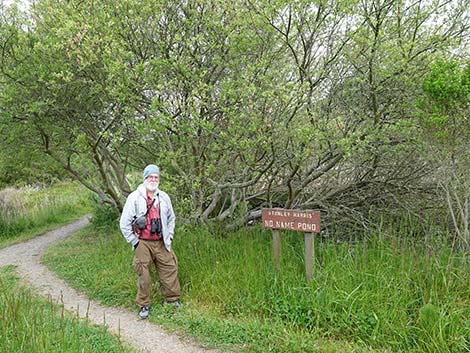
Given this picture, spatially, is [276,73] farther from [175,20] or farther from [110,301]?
[110,301]

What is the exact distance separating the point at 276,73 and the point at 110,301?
3.85m

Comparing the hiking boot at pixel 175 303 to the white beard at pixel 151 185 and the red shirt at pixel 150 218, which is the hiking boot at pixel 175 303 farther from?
the white beard at pixel 151 185

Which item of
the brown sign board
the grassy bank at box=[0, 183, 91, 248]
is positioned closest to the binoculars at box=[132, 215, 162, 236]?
the brown sign board

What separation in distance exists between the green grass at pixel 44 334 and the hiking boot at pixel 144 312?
0.49 meters

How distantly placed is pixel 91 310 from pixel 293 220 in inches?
116

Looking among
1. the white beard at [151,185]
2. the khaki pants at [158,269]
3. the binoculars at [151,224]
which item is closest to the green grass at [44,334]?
the khaki pants at [158,269]

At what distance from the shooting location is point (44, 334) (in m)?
3.50

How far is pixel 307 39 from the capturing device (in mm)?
5105

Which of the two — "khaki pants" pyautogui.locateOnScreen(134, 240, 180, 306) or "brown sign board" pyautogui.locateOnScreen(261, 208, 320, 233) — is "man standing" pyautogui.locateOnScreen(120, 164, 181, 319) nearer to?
"khaki pants" pyautogui.locateOnScreen(134, 240, 180, 306)

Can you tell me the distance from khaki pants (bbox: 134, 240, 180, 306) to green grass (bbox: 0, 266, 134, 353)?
2.13 feet

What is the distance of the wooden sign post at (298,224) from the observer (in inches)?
178

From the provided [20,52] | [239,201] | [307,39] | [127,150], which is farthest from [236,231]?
[20,52]

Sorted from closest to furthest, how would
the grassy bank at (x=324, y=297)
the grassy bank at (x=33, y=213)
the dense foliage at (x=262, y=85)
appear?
the grassy bank at (x=324, y=297) → the dense foliage at (x=262, y=85) → the grassy bank at (x=33, y=213)

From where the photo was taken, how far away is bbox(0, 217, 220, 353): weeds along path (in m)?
4.06
